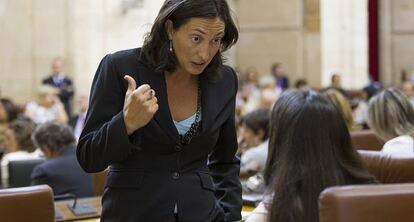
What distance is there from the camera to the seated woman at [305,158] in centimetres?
182

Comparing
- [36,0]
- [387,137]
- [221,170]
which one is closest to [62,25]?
[36,0]

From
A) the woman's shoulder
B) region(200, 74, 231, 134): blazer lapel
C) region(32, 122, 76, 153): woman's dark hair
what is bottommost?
region(32, 122, 76, 153): woman's dark hair

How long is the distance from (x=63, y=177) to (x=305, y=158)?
2824 millimetres

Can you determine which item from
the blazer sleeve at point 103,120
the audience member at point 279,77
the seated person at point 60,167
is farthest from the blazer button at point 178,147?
the audience member at point 279,77

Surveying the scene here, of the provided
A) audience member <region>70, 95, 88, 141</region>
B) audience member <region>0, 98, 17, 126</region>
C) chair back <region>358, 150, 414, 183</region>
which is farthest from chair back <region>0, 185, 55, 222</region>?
audience member <region>70, 95, 88, 141</region>

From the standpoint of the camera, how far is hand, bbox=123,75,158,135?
1904mm

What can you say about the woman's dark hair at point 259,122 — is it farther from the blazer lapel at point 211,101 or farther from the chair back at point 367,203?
the chair back at point 367,203

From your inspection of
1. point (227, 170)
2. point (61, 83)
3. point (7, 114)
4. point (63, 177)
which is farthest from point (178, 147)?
point (61, 83)

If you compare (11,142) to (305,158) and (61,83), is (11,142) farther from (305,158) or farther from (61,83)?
(61,83)

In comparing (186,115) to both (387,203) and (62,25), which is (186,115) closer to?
(387,203)

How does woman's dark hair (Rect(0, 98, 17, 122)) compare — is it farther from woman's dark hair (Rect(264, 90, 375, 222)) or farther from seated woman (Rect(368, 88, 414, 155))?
woman's dark hair (Rect(264, 90, 375, 222))

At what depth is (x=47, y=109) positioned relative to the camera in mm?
10383

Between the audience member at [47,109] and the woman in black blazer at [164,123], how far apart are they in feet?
26.6

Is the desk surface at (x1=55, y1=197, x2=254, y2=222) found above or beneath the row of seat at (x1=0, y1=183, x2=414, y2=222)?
beneath
